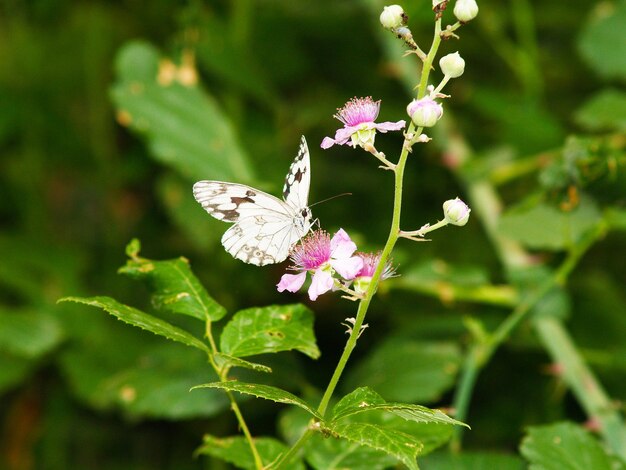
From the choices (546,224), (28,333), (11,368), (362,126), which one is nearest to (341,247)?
(362,126)

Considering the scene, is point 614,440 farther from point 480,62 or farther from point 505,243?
point 480,62

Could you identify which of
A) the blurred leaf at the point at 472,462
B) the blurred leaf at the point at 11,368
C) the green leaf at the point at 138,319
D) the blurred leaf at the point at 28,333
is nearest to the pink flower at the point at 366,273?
the green leaf at the point at 138,319

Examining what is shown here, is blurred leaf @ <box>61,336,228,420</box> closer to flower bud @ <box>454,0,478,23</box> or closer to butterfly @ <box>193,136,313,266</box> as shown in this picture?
butterfly @ <box>193,136,313,266</box>

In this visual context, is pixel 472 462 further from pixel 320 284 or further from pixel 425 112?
pixel 425 112

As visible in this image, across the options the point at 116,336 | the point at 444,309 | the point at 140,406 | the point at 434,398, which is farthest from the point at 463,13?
the point at 116,336

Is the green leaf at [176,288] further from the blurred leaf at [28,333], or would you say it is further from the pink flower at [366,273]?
the blurred leaf at [28,333]

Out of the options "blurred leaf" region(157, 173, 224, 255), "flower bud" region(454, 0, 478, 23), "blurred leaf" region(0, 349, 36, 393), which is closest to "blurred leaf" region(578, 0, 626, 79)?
"blurred leaf" region(157, 173, 224, 255)
